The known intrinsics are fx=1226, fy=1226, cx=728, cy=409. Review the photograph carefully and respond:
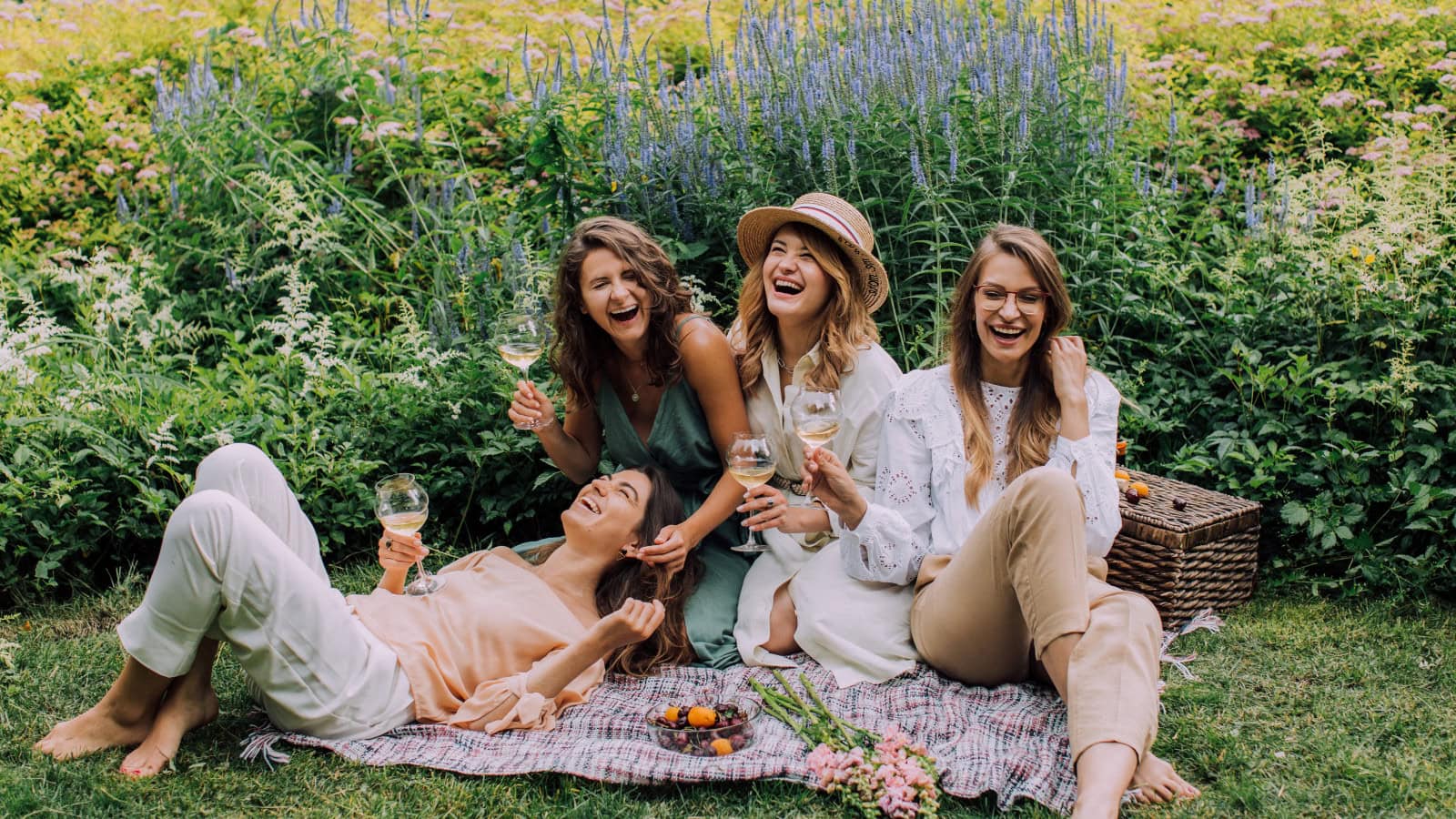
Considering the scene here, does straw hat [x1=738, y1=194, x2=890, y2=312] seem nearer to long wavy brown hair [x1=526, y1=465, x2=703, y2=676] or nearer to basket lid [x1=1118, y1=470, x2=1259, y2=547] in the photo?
long wavy brown hair [x1=526, y1=465, x2=703, y2=676]

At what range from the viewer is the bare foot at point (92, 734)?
308 centimetres

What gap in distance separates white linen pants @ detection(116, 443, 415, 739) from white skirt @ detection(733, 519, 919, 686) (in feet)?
3.70

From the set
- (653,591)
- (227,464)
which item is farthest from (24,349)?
(653,591)

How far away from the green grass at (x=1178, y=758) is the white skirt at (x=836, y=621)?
0.67 m

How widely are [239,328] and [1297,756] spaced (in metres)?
4.75

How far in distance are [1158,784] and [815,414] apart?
1.23 metres

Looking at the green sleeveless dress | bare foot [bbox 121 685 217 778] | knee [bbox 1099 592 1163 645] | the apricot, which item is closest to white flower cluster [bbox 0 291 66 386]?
bare foot [bbox 121 685 217 778]

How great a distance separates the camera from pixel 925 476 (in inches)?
145

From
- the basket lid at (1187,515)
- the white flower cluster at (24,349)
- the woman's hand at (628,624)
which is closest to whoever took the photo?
the woman's hand at (628,624)

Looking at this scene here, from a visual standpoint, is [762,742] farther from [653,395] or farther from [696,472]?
[653,395]

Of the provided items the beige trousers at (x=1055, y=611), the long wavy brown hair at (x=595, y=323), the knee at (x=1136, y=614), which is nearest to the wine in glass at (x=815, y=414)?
the beige trousers at (x=1055, y=611)

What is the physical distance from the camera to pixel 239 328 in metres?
5.77

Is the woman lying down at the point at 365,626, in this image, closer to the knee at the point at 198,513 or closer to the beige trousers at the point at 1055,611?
the knee at the point at 198,513

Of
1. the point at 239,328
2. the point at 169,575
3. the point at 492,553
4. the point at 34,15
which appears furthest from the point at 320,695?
the point at 34,15
